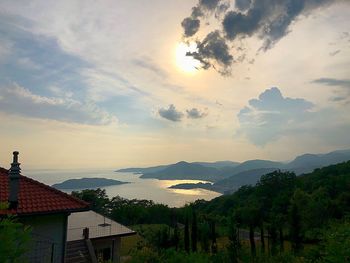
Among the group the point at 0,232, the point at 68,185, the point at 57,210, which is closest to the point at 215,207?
the point at 57,210

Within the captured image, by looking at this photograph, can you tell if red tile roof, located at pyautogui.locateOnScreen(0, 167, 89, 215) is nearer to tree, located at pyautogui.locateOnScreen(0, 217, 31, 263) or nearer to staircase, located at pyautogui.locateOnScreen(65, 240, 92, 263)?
staircase, located at pyautogui.locateOnScreen(65, 240, 92, 263)

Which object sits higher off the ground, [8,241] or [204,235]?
[8,241]

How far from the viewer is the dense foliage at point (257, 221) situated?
26219mm

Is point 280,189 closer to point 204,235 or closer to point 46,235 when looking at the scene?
point 204,235

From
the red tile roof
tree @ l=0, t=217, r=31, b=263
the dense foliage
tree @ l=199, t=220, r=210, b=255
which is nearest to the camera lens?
tree @ l=0, t=217, r=31, b=263

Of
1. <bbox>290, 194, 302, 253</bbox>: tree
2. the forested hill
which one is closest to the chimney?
<bbox>290, 194, 302, 253</bbox>: tree

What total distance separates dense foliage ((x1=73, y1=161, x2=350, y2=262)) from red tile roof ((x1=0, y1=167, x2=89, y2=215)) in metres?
4.67

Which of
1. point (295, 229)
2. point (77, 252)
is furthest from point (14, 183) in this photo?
point (295, 229)

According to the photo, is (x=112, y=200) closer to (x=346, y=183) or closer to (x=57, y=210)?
(x=346, y=183)

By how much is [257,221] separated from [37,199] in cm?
5140

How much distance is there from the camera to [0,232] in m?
5.39

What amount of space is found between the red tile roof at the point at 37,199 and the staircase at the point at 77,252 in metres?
4.39

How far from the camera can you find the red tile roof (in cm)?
1336

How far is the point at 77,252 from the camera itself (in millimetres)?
19047
